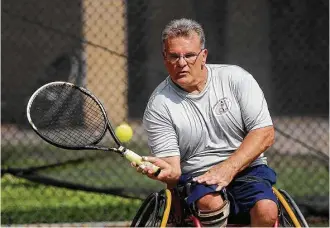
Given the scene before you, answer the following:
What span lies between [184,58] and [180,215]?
0.77 m

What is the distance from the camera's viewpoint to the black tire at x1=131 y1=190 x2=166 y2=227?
199 inches

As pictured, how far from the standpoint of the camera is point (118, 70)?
7270 millimetres

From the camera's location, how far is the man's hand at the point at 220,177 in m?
4.89

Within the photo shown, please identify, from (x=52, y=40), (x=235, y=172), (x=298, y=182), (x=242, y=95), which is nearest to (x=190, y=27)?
(x=242, y=95)

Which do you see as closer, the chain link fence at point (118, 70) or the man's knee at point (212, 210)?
the man's knee at point (212, 210)

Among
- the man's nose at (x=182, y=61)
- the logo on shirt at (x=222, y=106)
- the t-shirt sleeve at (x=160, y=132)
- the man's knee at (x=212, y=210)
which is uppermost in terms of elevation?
the man's nose at (x=182, y=61)

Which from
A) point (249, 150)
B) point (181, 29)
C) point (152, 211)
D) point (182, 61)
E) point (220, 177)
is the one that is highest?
point (181, 29)

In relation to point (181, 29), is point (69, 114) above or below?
below

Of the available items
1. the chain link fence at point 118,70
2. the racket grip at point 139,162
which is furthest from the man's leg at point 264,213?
the chain link fence at point 118,70

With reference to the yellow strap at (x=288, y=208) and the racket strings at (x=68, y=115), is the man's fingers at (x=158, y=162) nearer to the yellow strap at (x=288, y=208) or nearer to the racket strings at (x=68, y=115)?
the racket strings at (x=68, y=115)

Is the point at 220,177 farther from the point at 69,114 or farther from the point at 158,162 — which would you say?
the point at 69,114

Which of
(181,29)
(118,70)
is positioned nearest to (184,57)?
(181,29)

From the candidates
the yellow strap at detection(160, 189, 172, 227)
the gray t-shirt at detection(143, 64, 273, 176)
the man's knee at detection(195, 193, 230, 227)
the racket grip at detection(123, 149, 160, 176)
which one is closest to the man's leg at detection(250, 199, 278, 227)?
the man's knee at detection(195, 193, 230, 227)

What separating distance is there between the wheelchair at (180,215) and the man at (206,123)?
0.25ft
